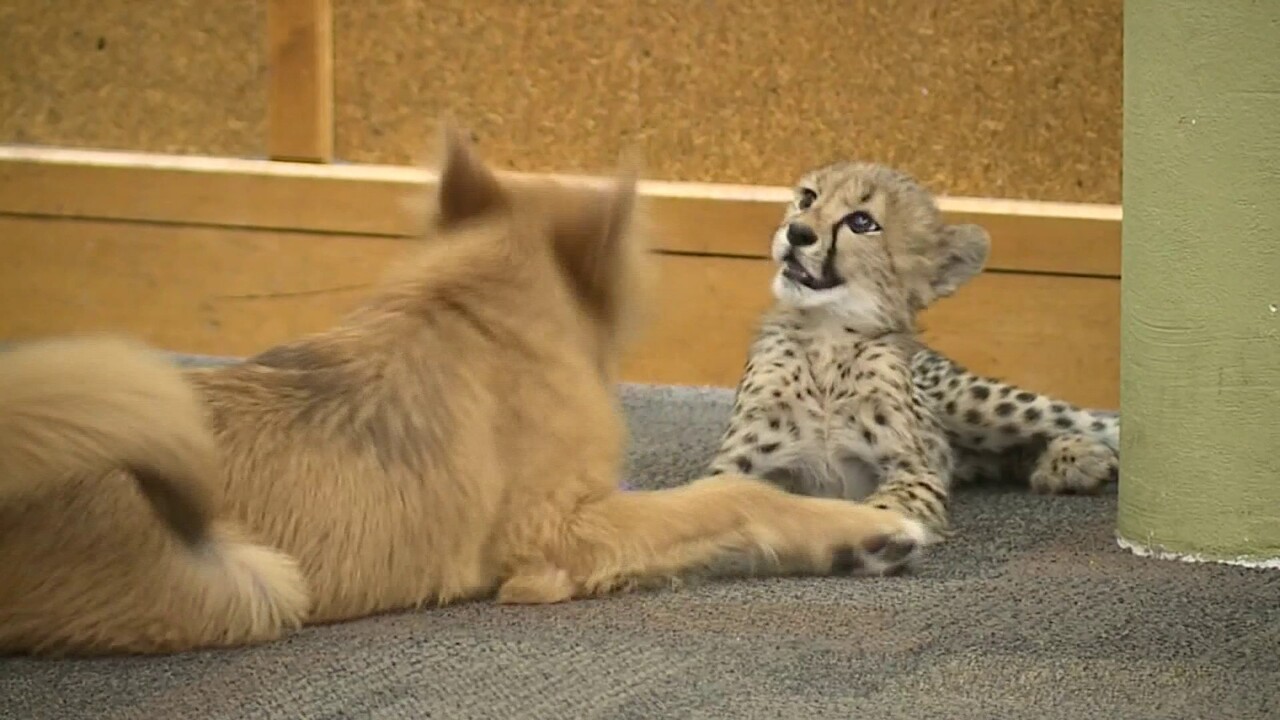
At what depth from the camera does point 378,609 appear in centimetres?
243

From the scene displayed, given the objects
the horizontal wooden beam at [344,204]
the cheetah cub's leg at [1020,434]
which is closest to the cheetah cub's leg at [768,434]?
the cheetah cub's leg at [1020,434]

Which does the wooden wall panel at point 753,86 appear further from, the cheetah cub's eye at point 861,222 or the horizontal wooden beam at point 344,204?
the cheetah cub's eye at point 861,222

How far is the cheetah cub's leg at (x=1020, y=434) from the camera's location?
3318 mm

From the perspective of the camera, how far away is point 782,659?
2.24 meters

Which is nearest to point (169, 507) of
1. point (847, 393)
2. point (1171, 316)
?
point (847, 393)

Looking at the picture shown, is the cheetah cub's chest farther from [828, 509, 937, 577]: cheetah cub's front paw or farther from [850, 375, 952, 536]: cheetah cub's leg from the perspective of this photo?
[828, 509, 937, 577]: cheetah cub's front paw

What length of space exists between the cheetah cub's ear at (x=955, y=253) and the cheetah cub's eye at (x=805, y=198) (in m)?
0.24

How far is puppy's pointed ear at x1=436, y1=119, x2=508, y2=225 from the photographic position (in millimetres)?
2588

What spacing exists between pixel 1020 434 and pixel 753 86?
122cm

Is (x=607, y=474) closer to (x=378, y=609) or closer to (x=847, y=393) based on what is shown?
(x=378, y=609)

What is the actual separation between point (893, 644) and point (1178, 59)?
39.3 inches

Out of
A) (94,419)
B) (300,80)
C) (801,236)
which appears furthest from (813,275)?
(300,80)

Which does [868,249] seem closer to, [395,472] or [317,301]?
[395,472]

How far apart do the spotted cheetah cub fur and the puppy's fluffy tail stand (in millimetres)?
1172
